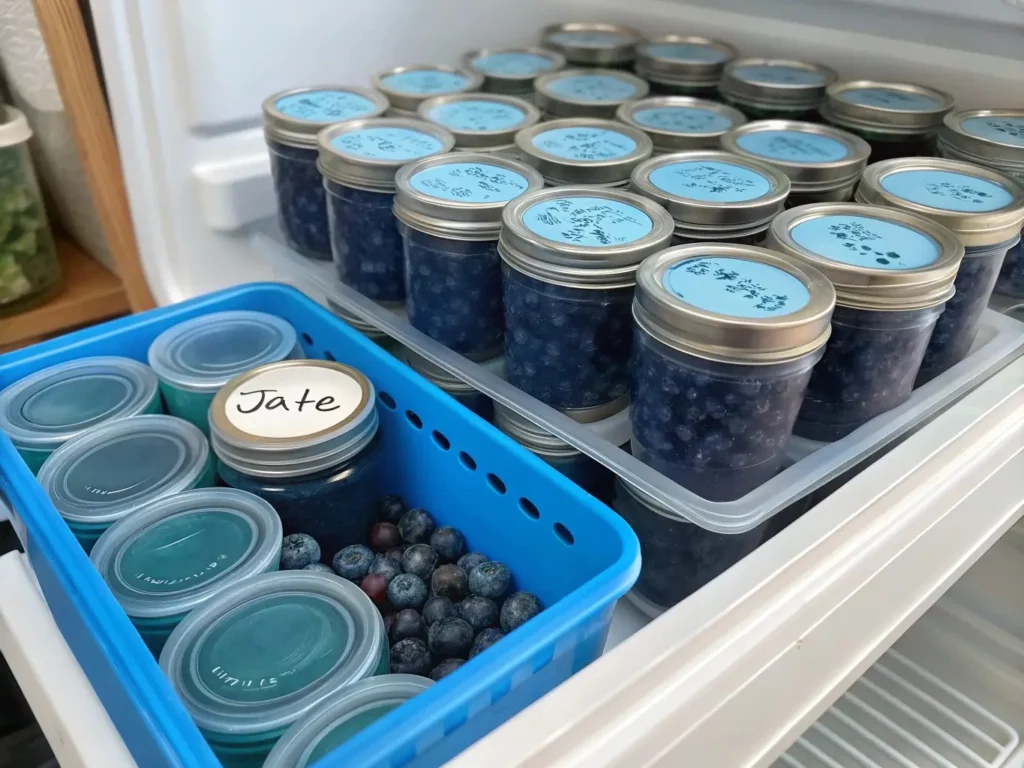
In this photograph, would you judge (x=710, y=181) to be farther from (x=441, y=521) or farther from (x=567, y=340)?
(x=441, y=521)

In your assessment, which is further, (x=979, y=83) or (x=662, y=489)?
(x=979, y=83)

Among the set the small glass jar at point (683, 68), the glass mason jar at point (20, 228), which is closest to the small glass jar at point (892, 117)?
the small glass jar at point (683, 68)

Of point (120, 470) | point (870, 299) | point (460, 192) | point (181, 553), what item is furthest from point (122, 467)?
point (870, 299)

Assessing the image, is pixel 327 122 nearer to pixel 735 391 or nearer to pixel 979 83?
pixel 735 391

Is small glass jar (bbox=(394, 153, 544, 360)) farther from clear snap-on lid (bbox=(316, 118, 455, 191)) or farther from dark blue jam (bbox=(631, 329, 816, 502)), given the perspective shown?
dark blue jam (bbox=(631, 329, 816, 502))

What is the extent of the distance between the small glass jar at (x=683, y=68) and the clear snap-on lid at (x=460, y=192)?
1.04ft

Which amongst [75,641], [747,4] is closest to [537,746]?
[75,641]

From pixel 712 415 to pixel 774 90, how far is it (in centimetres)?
47

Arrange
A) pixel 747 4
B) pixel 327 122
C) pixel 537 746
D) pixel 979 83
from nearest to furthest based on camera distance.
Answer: pixel 537 746 → pixel 327 122 → pixel 979 83 → pixel 747 4

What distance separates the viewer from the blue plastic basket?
0.38 metres

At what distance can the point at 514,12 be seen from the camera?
1027 mm

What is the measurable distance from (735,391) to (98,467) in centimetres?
44

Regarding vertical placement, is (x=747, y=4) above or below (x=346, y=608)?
above

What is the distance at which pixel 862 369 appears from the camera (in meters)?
0.52
